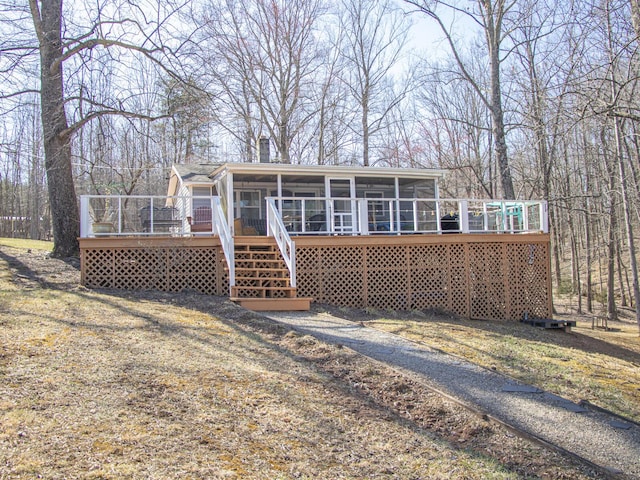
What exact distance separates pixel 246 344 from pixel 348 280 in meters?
5.40

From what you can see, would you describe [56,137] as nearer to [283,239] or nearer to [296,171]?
[296,171]

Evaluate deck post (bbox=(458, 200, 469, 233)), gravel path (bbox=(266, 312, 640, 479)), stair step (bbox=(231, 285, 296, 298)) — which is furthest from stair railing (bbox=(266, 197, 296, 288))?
deck post (bbox=(458, 200, 469, 233))

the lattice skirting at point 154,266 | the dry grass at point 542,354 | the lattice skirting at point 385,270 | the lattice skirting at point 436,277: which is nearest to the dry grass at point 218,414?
the dry grass at point 542,354

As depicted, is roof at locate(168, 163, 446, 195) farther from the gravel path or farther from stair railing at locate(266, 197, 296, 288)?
the gravel path

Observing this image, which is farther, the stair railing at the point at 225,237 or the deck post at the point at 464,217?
the deck post at the point at 464,217

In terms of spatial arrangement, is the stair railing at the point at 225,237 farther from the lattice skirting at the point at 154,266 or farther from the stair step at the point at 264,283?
the lattice skirting at the point at 154,266

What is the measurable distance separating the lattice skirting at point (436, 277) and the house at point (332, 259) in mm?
24

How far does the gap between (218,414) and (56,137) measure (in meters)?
10.8

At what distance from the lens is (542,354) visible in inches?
318

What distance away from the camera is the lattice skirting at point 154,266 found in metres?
10.9

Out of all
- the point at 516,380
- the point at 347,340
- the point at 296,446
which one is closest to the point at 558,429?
the point at 516,380

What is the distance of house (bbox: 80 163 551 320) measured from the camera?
35.8ft

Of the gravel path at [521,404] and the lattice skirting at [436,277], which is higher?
the lattice skirting at [436,277]

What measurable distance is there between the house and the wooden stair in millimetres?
23
